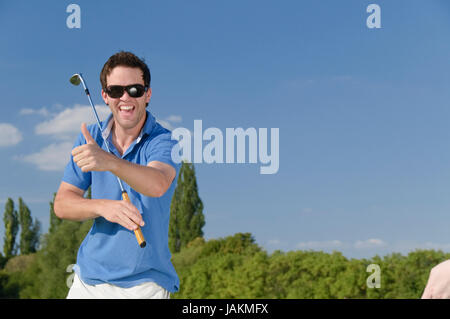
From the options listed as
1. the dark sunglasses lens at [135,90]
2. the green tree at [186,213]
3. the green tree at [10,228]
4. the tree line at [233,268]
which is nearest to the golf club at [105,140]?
the dark sunglasses lens at [135,90]

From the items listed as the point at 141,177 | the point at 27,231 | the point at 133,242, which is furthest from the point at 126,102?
the point at 27,231

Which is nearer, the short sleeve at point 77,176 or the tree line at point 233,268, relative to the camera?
the short sleeve at point 77,176

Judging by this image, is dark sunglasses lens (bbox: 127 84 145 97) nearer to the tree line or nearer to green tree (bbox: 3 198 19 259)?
the tree line

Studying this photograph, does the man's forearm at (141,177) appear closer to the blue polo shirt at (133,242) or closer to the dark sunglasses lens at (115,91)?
the blue polo shirt at (133,242)

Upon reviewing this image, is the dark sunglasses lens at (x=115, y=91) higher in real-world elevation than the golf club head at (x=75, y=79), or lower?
lower

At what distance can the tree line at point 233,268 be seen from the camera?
18062 millimetres

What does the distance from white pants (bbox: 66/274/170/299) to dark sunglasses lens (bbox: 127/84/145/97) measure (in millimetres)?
1324

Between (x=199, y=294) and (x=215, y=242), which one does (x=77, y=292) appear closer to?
(x=199, y=294)

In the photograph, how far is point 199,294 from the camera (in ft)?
75.6

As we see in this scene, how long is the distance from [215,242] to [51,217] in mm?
12021

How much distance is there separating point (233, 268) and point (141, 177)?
2031 cm

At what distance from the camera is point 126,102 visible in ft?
12.1

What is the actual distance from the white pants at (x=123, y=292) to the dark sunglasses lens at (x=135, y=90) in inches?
52.1

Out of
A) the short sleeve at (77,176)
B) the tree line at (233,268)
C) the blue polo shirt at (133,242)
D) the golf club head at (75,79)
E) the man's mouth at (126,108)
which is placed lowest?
the tree line at (233,268)
